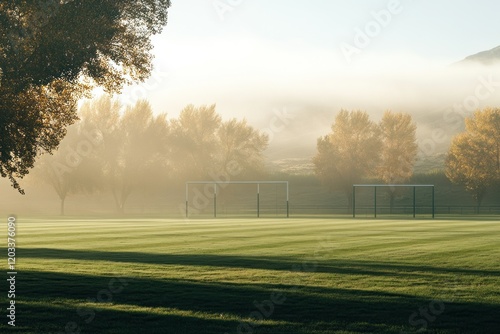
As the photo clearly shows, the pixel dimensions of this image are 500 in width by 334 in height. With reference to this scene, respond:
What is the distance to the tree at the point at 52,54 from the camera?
97.1 feet

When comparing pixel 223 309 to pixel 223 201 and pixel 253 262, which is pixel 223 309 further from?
pixel 223 201

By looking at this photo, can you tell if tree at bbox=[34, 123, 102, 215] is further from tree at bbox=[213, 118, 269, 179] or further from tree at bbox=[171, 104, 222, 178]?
tree at bbox=[213, 118, 269, 179]

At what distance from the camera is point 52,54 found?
29531 mm

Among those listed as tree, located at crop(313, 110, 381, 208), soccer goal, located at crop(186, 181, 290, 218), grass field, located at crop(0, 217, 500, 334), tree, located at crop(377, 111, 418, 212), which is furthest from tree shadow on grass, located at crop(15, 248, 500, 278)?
tree, located at crop(377, 111, 418, 212)

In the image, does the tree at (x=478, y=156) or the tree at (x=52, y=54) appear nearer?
the tree at (x=52, y=54)

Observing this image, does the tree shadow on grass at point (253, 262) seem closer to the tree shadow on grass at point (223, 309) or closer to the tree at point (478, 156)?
the tree shadow on grass at point (223, 309)

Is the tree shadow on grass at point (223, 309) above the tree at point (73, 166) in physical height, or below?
below

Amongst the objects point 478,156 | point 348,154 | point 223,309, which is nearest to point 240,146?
point 348,154

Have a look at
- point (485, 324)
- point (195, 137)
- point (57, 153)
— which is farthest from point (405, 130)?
point (485, 324)

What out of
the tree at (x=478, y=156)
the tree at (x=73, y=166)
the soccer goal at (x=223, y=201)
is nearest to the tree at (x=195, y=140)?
the soccer goal at (x=223, y=201)

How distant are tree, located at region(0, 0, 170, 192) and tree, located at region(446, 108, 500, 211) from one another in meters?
89.3

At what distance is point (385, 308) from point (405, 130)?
11071 cm

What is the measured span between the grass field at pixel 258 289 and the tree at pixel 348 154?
290ft

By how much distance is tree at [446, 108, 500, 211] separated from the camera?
115250 millimetres
